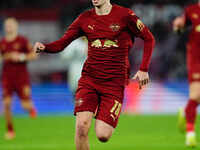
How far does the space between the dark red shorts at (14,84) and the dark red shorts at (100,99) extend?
19.3 ft

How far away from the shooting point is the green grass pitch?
1037 cm

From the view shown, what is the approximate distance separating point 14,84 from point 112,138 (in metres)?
2.52

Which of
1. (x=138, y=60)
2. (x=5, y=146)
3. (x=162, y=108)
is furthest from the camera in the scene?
(x=138, y=60)

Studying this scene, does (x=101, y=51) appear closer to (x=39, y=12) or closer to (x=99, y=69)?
(x=99, y=69)

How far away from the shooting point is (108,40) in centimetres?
720

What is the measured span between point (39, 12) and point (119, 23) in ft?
50.9

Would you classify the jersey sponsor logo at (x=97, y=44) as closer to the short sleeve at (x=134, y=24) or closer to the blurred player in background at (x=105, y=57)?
the blurred player in background at (x=105, y=57)

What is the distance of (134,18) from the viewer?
23.7 ft

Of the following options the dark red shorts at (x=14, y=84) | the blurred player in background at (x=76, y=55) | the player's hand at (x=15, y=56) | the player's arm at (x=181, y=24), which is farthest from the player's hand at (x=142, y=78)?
the blurred player in background at (x=76, y=55)

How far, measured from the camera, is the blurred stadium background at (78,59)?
19.3 meters

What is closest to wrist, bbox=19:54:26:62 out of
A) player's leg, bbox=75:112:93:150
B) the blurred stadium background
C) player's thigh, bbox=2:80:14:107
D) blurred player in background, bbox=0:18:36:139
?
blurred player in background, bbox=0:18:36:139

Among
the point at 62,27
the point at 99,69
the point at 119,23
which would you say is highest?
the point at 119,23

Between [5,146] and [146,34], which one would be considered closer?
[146,34]

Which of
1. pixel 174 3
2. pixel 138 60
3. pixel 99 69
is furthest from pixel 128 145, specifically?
pixel 174 3
